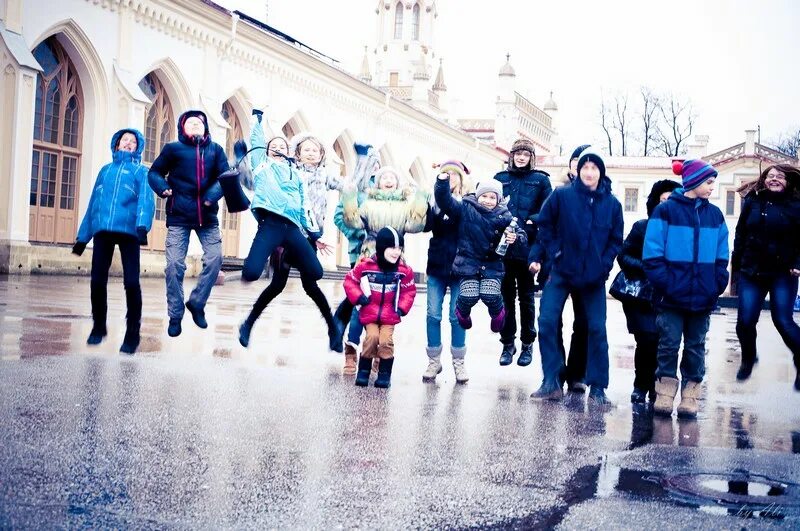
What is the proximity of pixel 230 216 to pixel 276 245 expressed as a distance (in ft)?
98.8

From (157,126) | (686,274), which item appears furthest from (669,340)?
(157,126)

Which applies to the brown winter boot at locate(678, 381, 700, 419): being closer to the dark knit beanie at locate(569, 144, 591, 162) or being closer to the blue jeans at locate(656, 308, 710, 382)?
the blue jeans at locate(656, 308, 710, 382)

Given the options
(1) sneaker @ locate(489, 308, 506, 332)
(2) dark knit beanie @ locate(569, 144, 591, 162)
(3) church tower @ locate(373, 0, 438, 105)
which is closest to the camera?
(2) dark knit beanie @ locate(569, 144, 591, 162)

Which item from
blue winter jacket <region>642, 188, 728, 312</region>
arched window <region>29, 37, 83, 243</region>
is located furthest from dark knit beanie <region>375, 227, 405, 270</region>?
arched window <region>29, 37, 83, 243</region>

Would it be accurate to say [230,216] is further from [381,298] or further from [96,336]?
[381,298]

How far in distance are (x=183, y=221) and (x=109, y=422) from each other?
12.3 feet

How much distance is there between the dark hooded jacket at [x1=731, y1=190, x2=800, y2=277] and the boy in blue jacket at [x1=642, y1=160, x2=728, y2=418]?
181 cm

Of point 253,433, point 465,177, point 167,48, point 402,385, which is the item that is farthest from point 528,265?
point 167,48

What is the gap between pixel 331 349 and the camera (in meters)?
9.81

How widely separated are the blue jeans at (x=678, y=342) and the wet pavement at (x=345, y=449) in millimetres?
363

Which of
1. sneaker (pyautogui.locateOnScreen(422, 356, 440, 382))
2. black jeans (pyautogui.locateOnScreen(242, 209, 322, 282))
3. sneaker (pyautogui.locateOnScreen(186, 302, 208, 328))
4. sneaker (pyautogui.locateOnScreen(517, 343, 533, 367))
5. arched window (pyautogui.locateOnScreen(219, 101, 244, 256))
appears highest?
arched window (pyautogui.locateOnScreen(219, 101, 244, 256))

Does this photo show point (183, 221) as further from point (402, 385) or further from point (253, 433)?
point (253, 433)

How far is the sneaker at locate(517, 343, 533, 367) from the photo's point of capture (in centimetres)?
994

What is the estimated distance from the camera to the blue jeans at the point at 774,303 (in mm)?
9703
